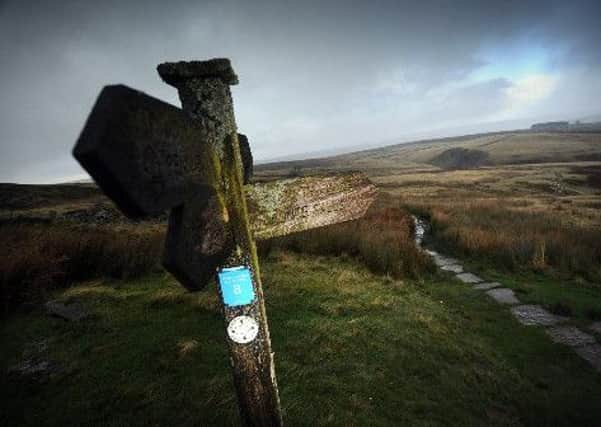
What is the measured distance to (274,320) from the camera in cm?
523

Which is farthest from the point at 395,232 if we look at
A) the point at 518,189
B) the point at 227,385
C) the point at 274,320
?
the point at 518,189

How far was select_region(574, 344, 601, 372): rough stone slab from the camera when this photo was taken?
5316mm

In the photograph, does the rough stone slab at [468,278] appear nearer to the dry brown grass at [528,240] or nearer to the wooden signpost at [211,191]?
the dry brown grass at [528,240]

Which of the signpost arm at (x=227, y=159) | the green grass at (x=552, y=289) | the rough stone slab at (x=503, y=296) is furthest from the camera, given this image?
the rough stone slab at (x=503, y=296)

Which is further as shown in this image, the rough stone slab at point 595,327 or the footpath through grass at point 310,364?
the rough stone slab at point 595,327

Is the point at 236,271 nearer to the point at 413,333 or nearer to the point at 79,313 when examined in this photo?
the point at 413,333

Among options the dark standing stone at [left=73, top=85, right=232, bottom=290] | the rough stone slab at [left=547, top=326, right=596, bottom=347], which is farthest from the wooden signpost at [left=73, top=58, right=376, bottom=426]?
the rough stone slab at [left=547, top=326, right=596, bottom=347]

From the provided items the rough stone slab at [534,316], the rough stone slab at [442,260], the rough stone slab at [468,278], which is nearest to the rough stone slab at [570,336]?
the rough stone slab at [534,316]

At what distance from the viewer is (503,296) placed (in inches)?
316

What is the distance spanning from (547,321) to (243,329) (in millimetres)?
7266

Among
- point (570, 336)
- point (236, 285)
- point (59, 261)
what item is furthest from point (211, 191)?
point (570, 336)

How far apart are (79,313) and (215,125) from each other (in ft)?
16.6

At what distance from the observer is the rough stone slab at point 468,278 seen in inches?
359

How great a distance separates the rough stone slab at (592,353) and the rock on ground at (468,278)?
10.9ft
